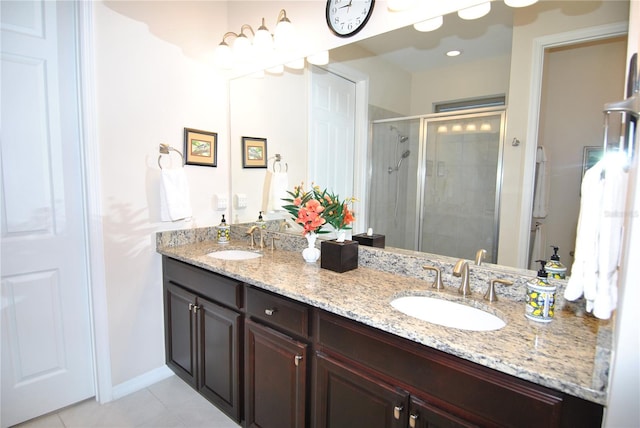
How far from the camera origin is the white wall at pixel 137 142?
6.33 feet

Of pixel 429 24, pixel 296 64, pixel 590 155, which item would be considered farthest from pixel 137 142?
pixel 590 155

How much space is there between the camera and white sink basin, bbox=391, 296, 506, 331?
4.10ft

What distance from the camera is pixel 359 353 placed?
3.92 feet

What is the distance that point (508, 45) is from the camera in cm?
146

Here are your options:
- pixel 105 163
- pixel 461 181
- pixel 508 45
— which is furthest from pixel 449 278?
pixel 105 163

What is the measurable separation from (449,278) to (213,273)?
1.19 meters

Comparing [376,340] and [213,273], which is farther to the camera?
[213,273]

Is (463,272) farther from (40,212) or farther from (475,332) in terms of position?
(40,212)

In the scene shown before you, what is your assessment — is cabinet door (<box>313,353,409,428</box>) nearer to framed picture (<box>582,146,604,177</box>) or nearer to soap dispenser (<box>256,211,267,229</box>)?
framed picture (<box>582,146,604,177</box>)

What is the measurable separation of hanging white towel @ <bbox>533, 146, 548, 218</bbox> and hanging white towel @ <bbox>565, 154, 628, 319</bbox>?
1.32 ft

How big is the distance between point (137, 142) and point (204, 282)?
97cm

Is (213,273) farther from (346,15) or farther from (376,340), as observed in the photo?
(346,15)

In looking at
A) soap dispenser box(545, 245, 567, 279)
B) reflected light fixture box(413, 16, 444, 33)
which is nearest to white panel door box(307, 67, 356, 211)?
reflected light fixture box(413, 16, 444, 33)

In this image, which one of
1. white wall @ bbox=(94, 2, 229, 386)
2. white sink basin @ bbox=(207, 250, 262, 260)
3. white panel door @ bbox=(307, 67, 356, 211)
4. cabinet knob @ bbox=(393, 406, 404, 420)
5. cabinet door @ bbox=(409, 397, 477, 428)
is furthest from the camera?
white sink basin @ bbox=(207, 250, 262, 260)
